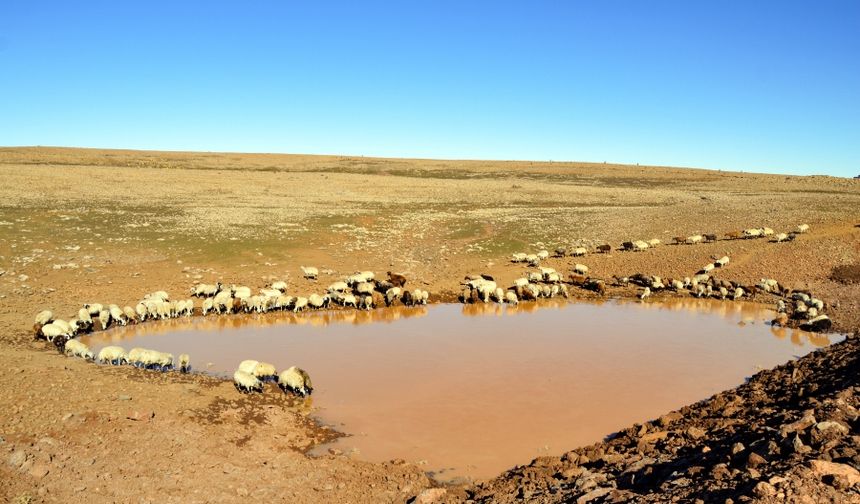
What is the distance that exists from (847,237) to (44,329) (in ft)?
109

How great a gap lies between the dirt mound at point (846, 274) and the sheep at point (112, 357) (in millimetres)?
26414

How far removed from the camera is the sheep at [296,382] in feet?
43.5

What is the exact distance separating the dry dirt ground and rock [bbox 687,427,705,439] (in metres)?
0.13

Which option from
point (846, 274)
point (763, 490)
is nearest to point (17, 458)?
point (763, 490)

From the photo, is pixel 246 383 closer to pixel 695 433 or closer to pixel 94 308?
pixel 94 308

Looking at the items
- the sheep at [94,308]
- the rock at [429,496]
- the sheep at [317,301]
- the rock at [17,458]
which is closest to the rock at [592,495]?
the rock at [429,496]

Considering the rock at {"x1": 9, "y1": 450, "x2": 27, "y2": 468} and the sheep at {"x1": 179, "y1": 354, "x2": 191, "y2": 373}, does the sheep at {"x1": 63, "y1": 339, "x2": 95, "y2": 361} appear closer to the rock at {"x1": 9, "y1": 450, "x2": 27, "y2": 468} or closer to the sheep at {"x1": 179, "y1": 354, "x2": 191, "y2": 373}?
the sheep at {"x1": 179, "y1": 354, "x2": 191, "y2": 373}

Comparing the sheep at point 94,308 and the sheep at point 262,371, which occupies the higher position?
the sheep at point 94,308

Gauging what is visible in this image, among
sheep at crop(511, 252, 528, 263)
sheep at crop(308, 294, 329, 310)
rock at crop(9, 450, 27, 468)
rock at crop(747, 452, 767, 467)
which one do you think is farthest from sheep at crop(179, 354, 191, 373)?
sheep at crop(511, 252, 528, 263)

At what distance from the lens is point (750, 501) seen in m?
6.25

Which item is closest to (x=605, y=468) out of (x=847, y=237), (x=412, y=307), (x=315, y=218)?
(x=412, y=307)

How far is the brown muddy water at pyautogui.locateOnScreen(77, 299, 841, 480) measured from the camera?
11.8 m

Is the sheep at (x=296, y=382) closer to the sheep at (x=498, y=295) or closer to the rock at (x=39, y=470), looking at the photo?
the rock at (x=39, y=470)

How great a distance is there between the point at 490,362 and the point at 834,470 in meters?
10.0
